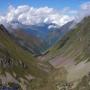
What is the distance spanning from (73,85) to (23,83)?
28.0 metres

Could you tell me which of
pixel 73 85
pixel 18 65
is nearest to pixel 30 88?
pixel 73 85

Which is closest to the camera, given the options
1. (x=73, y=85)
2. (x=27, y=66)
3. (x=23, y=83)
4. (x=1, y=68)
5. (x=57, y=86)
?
(x=73, y=85)

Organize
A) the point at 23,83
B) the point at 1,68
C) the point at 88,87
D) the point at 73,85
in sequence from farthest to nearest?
the point at 1,68
the point at 23,83
the point at 73,85
the point at 88,87

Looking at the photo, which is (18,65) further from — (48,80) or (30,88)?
(30,88)

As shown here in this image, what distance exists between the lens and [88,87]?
110m

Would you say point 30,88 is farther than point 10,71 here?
No

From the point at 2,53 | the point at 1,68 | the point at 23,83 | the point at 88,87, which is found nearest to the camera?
the point at 88,87

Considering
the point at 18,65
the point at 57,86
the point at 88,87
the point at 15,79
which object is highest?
the point at 18,65

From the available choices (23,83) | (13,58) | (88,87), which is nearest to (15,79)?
(23,83)

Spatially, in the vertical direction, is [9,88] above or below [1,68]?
below

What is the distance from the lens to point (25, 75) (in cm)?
16612

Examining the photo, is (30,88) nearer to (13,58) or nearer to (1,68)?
(1,68)

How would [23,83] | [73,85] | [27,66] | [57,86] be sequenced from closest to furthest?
[73,85], [57,86], [23,83], [27,66]

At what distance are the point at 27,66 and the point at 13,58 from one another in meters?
10.9
